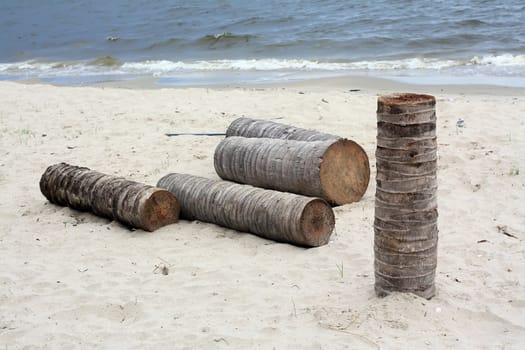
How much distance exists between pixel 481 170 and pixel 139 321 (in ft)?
15.2

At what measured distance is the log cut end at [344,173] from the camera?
23.0 feet

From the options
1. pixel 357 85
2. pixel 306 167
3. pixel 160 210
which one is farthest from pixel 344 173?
pixel 357 85

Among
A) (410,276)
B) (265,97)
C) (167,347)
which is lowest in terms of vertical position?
(167,347)

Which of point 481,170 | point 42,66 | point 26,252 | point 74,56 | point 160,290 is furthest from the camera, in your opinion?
point 74,56

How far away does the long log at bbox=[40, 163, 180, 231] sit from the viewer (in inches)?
271

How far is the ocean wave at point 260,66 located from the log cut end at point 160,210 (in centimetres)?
1079

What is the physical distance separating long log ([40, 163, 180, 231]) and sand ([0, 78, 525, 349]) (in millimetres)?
127

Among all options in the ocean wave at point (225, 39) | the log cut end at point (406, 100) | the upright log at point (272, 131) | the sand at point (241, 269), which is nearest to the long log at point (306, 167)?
the sand at point (241, 269)

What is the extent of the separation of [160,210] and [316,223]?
169cm

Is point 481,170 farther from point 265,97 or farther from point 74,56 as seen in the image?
point 74,56

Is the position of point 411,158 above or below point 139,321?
above

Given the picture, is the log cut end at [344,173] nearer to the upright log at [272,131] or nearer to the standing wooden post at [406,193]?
the upright log at [272,131]

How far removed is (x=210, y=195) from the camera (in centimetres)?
693

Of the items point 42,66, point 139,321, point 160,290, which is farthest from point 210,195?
point 42,66
